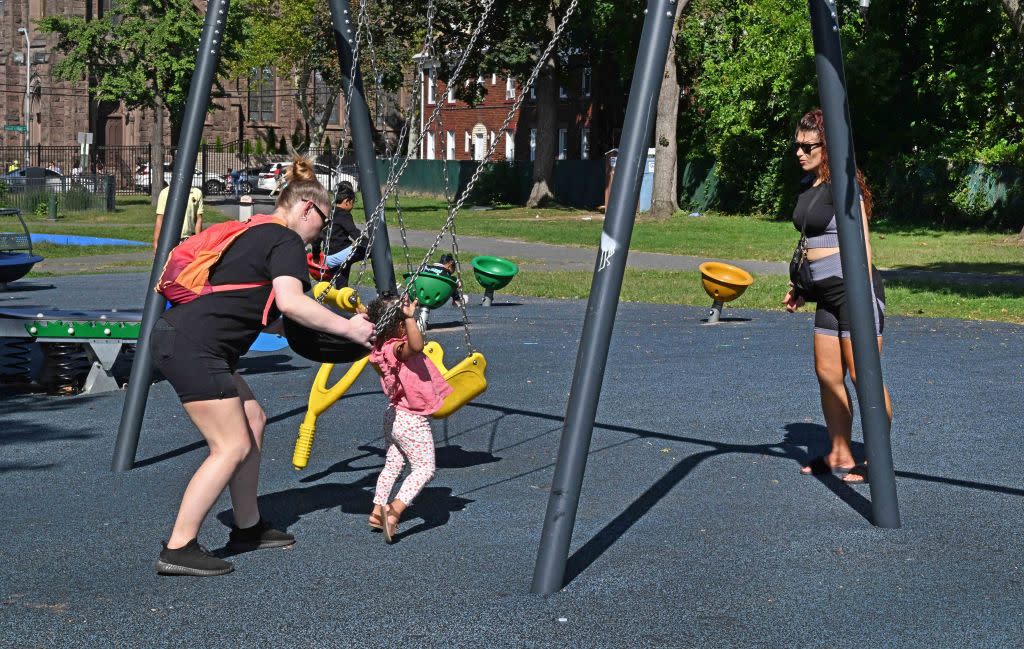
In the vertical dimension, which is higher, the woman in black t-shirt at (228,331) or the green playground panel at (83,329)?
the woman in black t-shirt at (228,331)

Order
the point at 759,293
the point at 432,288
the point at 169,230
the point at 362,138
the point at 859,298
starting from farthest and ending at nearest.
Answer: the point at 759,293 → the point at 432,288 → the point at 362,138 → the point at 169,230 → the point at 859,298

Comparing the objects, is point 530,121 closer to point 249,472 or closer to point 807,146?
point 807,146

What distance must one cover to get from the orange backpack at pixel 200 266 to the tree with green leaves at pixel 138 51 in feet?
140

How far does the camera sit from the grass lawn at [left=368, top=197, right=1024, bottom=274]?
81.0ft

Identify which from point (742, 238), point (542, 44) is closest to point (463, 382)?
point (742, 238)

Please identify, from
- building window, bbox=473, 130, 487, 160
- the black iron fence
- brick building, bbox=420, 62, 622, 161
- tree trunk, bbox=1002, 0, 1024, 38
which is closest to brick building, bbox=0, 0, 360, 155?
the black iron fence

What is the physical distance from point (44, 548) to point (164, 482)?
129 centimetres

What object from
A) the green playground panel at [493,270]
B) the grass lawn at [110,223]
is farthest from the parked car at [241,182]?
the green playground panel at [493,270]

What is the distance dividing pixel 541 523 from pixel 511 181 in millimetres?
52263

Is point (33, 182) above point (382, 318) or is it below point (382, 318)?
below

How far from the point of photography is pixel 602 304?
4812mm

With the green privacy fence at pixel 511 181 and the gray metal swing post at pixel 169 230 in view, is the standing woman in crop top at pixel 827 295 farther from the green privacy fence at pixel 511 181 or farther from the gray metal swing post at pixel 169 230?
the green privacy fence at pixel 511 181

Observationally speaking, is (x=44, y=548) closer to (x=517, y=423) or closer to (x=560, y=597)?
(x=560, y=597)

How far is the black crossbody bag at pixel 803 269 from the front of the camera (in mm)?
6730
